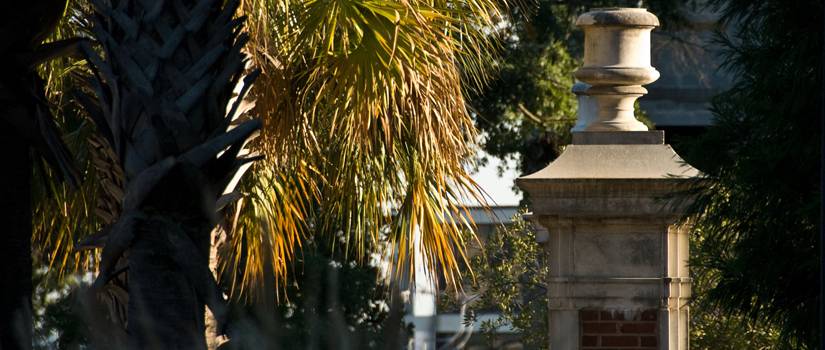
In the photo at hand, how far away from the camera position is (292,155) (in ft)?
29.3

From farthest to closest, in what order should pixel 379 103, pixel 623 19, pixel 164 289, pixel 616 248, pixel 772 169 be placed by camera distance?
pixel 379 103, pixel 623 19, pixel 616 248, pixel 772 169, pixel 164 289

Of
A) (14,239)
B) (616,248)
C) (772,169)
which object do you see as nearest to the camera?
(14,239)

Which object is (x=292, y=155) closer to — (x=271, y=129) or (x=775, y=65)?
(x=271, y=129)

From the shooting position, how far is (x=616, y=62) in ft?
21.9

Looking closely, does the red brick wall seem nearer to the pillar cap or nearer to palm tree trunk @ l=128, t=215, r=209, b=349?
the pillar cap

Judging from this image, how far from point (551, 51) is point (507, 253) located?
487 cm

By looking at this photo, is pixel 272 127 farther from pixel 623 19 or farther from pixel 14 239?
pixel 14 239

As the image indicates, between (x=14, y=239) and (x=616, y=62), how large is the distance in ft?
11.0

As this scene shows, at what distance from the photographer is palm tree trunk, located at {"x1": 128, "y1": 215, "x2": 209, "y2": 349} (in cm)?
419

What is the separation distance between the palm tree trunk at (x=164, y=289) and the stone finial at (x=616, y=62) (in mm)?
2935

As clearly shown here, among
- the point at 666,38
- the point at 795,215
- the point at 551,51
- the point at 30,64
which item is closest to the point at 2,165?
the point at 30,64

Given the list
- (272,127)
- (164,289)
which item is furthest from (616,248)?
(272,127)

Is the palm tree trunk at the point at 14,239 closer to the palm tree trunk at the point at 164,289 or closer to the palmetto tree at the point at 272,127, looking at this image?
the palmetto tree at the point at 272,127

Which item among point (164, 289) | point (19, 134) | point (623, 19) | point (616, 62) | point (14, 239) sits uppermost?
point (623, 19)
